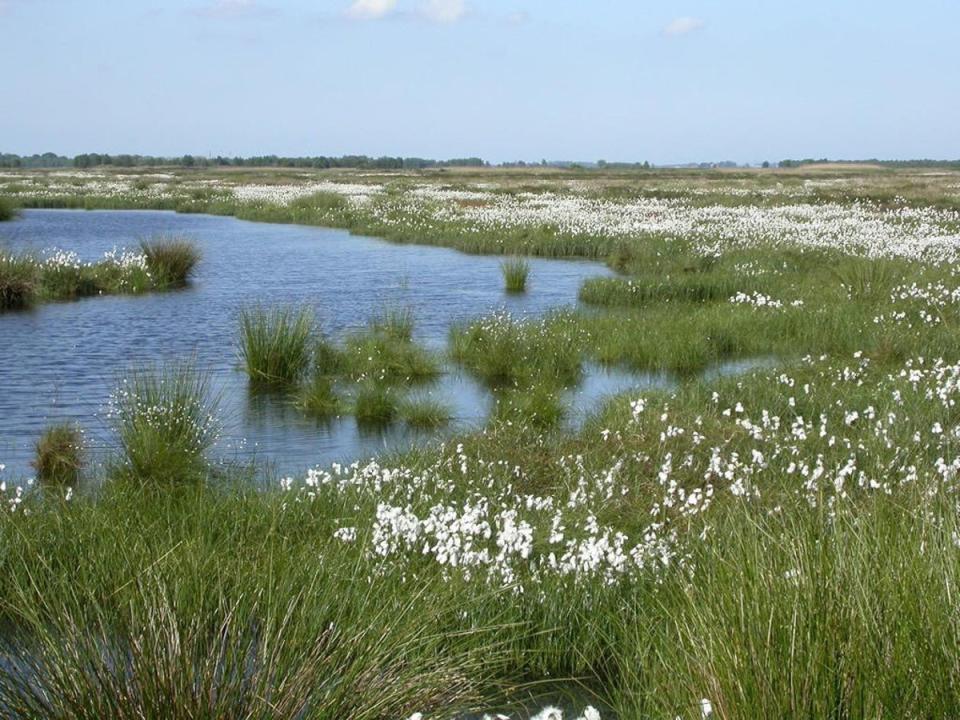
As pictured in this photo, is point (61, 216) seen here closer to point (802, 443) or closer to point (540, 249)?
point (540, 249)

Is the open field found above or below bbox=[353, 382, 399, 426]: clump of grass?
above

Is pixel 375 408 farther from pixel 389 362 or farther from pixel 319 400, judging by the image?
pixel 389 362

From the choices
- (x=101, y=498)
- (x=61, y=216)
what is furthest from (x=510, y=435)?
(x=61, y=216)

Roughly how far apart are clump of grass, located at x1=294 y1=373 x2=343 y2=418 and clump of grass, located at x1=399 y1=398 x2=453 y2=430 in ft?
3.04

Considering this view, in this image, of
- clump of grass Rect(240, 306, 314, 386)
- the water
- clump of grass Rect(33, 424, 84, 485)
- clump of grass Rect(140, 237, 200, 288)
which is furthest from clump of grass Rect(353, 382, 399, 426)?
clump of grass Rect(140, 237, 200, 288)

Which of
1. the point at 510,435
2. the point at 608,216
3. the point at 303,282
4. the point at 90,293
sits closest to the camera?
the point at 510,435

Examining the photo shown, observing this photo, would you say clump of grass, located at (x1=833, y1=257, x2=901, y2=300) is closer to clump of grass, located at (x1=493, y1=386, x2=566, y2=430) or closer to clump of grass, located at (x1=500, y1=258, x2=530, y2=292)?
clump of grass, located at (x1=500, y1=258, x2=530, y2=292)

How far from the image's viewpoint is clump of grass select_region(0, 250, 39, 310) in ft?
64.8

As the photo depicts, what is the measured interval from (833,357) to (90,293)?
15.4 metres

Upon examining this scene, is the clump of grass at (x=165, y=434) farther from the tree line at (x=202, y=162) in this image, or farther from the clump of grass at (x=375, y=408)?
the tree line at (x=202, y=162)

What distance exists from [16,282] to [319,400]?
10.2m

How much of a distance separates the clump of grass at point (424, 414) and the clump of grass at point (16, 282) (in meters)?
11.2

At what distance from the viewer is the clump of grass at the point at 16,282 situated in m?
19.8

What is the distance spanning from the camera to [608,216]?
34625 millimetres
